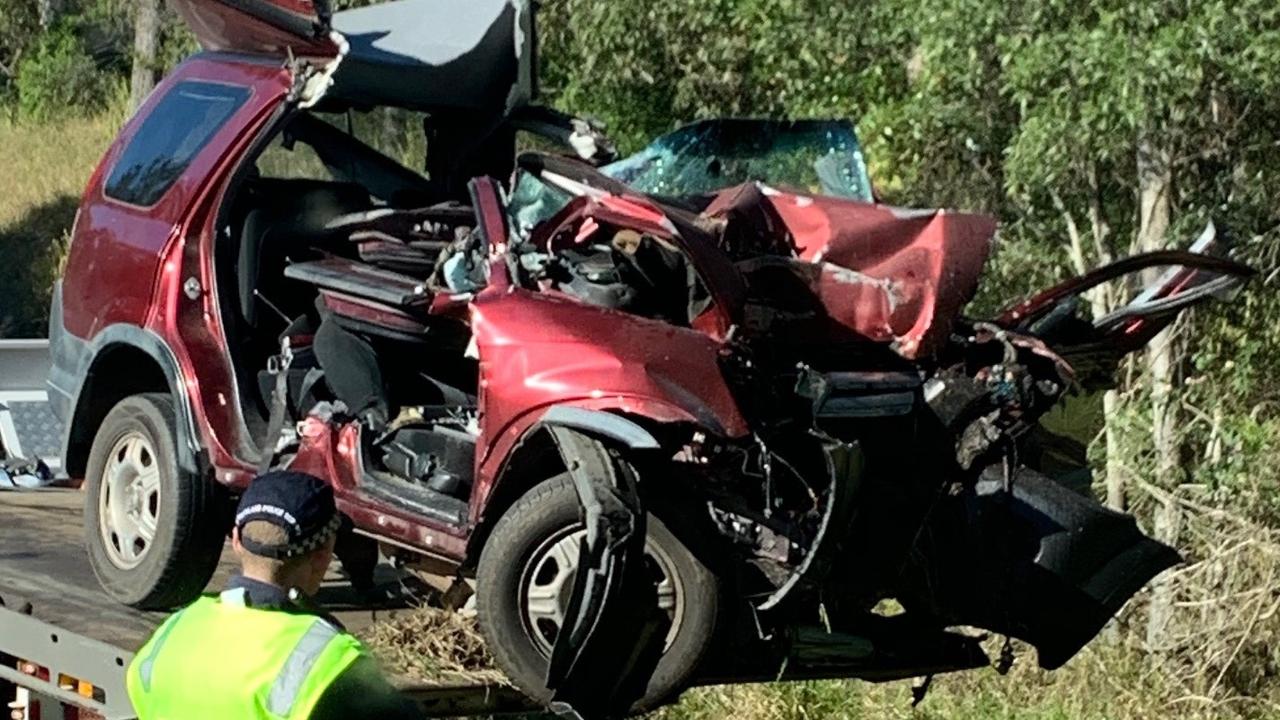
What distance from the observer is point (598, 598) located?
5.60 m

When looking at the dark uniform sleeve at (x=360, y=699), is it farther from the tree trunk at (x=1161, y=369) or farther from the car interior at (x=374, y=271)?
the tree trunk at (x=1161, y=369)

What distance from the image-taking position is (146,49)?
76.5 feet

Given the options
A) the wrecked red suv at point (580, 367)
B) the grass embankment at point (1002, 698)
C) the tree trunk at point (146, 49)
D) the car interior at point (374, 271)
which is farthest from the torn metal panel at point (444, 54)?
the tree trunk at point (146, 49)

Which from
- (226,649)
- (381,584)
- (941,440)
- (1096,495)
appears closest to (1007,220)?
(1096,495)

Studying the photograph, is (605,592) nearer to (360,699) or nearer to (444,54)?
(360,699)

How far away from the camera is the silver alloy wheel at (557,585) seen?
5789 mm

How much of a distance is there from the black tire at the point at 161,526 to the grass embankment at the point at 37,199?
49.9ft

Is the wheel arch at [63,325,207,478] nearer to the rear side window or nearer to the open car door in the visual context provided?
the rear side window

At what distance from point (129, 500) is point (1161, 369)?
5135mm

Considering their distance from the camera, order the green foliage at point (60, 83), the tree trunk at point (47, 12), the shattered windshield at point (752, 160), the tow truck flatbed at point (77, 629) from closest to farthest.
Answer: the tow truck flatbed at point (77, 629) → the shattered windshield at point (752, 160) → the green foliage at point (60, 83) → the tree trunk at point (47, 12)

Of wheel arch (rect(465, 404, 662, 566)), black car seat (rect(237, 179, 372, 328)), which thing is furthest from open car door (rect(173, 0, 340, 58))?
wheel arch (rect(465, 404, 662, 566))

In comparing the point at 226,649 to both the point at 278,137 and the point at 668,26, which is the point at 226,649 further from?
the point at 668,26

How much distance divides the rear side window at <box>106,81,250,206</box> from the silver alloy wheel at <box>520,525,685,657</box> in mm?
2276

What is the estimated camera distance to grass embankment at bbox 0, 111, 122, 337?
75.3 feet
